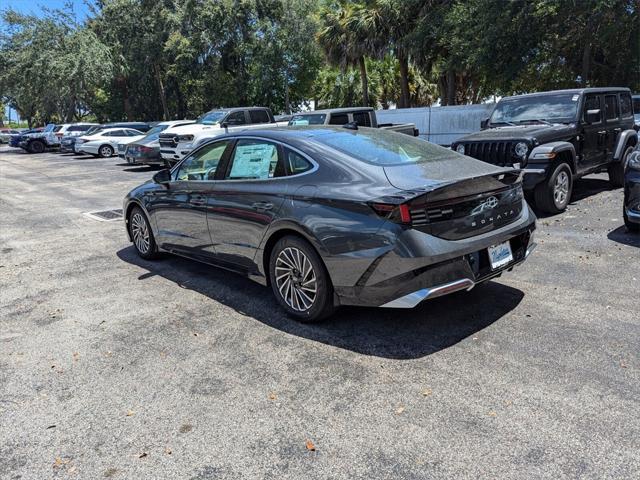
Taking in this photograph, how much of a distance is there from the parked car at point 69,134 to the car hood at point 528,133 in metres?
27.3

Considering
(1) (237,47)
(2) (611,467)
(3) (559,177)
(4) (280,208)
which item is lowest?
(2) (611,467)

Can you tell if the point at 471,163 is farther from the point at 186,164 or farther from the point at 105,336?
the point at 105,336

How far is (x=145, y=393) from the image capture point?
11.7ft

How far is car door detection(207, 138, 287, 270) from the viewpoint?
469cm

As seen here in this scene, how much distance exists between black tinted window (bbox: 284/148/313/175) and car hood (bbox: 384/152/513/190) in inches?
27.7

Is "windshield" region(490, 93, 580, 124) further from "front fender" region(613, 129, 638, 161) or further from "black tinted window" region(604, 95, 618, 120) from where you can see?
"front fender" region(613, 129, 638, 161)

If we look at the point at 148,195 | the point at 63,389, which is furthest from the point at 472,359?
the point at 148,195

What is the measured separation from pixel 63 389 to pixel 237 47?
110 feet

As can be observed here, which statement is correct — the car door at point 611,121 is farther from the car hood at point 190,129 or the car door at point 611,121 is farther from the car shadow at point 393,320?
the car hood at point 190,129

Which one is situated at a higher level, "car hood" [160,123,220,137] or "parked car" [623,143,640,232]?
"car hood" [160,123,220,137]

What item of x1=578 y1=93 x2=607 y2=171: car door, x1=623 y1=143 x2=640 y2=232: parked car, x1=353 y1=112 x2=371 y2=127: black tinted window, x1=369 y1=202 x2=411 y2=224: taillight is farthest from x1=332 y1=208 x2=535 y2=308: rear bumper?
x1=353 y1=112 x2=371 y2=127: black tinted window

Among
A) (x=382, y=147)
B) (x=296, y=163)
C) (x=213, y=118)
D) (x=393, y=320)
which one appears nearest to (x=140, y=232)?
(x=296, y=163)

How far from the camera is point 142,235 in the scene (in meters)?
6.78

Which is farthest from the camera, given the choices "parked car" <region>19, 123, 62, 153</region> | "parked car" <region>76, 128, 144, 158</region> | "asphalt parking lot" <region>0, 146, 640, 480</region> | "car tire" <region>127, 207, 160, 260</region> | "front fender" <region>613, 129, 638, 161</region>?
"parked car" <region>19, 123, 62, 153</region>
